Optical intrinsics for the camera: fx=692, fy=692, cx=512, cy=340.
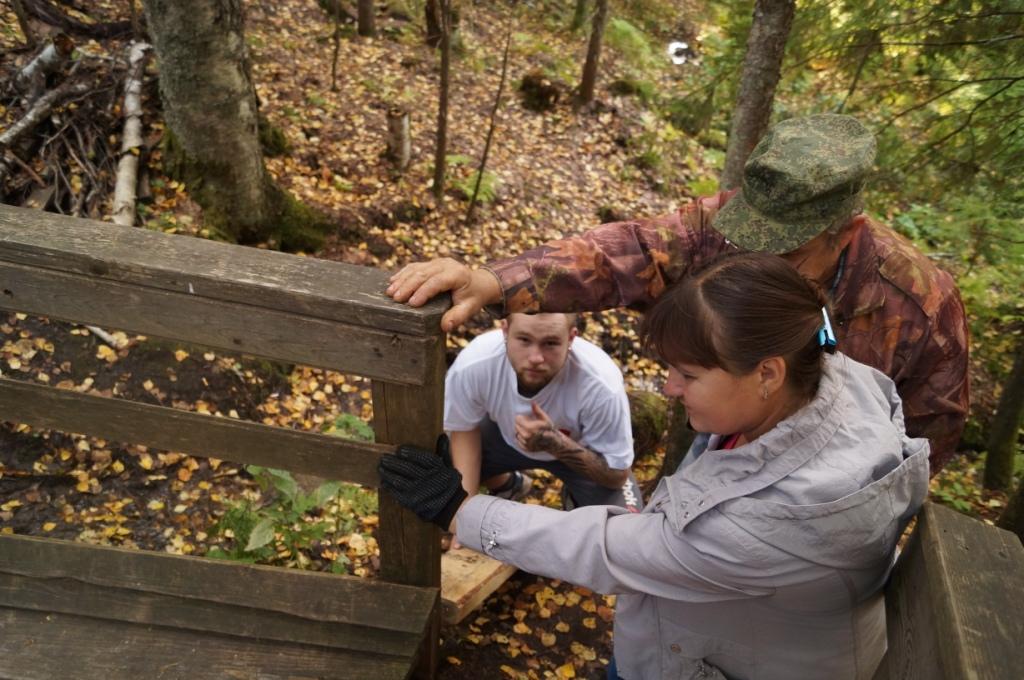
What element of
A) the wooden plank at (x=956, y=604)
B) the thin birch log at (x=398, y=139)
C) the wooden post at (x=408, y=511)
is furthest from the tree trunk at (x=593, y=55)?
the wooden plank at (x=956, y=604)

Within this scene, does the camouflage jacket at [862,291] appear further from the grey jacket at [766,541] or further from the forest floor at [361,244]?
the forest floor at [361,244]

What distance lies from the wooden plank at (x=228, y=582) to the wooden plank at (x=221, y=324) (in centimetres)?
97

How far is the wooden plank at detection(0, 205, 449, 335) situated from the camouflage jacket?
644 mm

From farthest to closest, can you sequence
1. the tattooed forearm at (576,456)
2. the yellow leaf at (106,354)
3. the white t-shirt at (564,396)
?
the yellow leaf at (106,354) < the white t-shirt at (564,396) < the tattooed forearm at (576,456)

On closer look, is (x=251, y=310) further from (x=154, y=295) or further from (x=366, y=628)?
(x=366, y=628)

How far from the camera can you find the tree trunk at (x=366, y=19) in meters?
10.3

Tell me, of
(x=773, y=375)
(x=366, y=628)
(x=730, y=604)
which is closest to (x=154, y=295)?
(x=366, y=628)

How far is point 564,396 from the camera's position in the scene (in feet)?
11.5

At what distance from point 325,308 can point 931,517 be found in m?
1.45

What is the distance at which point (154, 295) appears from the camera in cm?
181

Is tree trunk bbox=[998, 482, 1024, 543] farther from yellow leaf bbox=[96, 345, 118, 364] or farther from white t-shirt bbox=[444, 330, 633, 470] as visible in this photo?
yellow leaf bbox=[96, 345, 118, 364]

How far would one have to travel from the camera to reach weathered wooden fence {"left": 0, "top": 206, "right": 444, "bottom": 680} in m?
1.79

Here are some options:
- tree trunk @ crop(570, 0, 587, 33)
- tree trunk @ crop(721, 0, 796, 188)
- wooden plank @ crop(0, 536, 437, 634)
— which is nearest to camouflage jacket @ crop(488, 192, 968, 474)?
wooden plank @ crop(0, 536, 437, 634)

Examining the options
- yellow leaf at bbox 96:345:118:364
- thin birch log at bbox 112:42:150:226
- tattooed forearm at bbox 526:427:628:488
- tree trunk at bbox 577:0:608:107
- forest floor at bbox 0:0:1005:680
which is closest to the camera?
tattooed forearm at bbox 526:427:628:488
